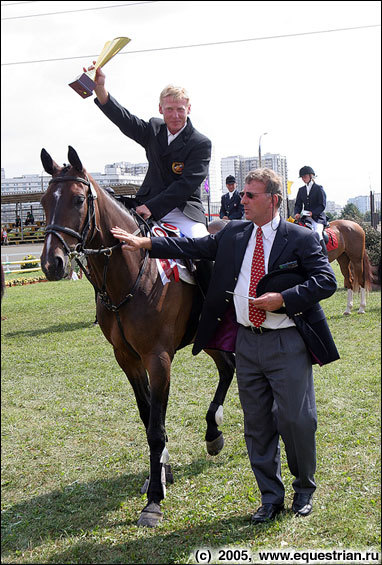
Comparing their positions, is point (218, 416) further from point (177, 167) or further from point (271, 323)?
point (177, 167)

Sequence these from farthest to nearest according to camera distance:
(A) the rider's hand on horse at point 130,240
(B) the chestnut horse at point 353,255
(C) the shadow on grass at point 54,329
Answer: (B) the chestnut horse at point 353,255, (C) the shadow on grass at point 54,329, (A) the rider's hand on horse at point 130,240

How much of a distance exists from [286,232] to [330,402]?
3.15 m

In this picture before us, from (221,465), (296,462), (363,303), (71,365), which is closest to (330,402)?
(221,465)

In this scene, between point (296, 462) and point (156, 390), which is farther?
point (156, 390)

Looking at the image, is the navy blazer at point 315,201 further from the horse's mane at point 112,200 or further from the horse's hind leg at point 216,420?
the horse's mane at point 112,200

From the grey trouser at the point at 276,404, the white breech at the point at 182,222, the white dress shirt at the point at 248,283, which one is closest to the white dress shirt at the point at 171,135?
the white breech at the point at 182,222

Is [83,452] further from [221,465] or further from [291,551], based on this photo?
[291,551]

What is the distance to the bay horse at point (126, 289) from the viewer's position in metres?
3.52

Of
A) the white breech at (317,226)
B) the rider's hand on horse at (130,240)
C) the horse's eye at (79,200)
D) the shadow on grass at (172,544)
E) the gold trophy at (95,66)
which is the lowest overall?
the shadow on grass at (172,544)

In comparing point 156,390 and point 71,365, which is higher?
point 156,390

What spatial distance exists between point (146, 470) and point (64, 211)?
2.49 metres

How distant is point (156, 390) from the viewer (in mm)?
3896

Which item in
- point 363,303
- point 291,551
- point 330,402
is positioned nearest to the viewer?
point 291,551

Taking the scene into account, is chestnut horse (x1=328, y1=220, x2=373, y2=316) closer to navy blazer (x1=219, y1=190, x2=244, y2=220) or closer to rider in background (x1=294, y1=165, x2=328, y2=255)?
rider in background (x1=294, y1=165, x2=328, y2=255)
